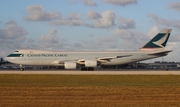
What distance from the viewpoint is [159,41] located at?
5603 cm

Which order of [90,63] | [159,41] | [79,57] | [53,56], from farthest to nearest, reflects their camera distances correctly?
[159,41], [79,57], [53,56], [90,63]

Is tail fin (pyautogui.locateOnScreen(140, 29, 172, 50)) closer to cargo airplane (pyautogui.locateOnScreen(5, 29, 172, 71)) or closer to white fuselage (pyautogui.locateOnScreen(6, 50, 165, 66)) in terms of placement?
cargo airplane (pyautogui.locateOnScreen(5, 29, 172, 71))

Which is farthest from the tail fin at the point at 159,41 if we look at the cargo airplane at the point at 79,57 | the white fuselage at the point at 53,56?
the white fuselage at the point at 53,56

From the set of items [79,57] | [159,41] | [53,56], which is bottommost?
[79,57]

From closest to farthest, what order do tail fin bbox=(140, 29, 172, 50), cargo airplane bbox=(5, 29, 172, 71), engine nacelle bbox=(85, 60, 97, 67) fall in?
engine nacelle bbox=(85, 60, 97, 67), cargo airplane bbox=(5, 29, 172, 71), tail fin bbox=(140, 29, 172, 50)

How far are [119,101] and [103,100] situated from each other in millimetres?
807

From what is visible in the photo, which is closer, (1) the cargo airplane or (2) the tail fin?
(1) the cargo airplane

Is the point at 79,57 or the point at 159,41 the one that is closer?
the point at 79,57

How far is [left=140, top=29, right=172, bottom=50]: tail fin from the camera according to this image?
56031 mm

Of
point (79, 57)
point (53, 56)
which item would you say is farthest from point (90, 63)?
point (53, 56)

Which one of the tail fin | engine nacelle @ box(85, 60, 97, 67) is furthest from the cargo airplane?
the tail fin

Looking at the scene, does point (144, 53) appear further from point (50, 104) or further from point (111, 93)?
point (50, 104)

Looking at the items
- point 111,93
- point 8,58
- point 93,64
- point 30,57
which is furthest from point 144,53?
point 111,93

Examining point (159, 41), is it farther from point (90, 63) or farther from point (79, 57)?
point (79, 57)
